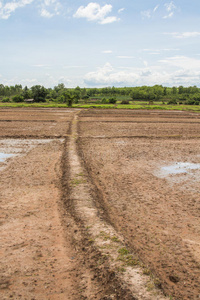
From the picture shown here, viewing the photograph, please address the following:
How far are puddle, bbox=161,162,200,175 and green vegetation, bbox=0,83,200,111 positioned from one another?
3698 cm

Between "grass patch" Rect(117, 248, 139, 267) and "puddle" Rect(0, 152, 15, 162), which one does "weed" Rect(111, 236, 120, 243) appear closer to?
"grass patch" Rect(117, 248, 139, 267)

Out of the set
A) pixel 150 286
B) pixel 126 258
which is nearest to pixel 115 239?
pixel 126 258

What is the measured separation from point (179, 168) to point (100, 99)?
3185 inches

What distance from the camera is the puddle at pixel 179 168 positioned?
8805mm

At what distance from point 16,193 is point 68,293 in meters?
3.68

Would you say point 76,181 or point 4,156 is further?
point 4,156

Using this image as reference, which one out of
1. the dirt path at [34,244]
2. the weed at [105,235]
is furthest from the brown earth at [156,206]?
the dirt path at [34,244]

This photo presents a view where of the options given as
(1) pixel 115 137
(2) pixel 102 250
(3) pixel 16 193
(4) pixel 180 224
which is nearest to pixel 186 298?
(2) pixel 102 250

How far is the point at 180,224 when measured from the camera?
5.09m

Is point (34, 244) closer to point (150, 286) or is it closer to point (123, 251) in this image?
point (123, 251)

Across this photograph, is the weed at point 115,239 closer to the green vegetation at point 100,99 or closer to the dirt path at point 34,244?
the dirt path at point 34,244

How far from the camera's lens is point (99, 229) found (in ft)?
15.5

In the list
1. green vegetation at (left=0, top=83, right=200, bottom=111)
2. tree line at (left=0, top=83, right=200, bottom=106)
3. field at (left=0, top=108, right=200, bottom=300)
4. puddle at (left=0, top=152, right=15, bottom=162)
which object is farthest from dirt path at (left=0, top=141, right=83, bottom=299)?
tree line at (left=0, top=83, right=200, bottom=106)

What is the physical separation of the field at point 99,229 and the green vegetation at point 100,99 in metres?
38.6
